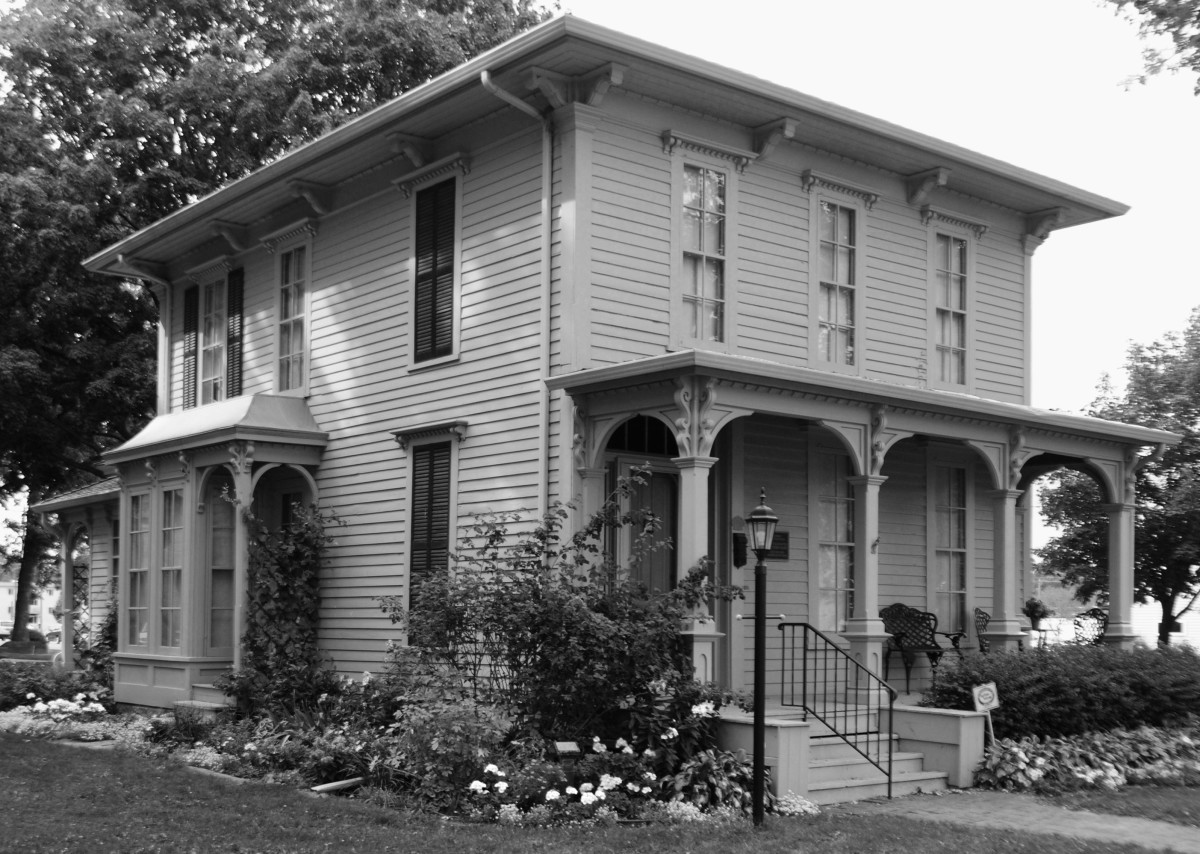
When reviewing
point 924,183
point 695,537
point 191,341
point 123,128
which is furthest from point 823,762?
A: point 123,128

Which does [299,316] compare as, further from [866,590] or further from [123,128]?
[123,128]

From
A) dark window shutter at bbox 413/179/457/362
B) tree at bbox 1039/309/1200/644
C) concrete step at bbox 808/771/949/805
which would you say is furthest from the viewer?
tree at bbox 1039/309/1200/644

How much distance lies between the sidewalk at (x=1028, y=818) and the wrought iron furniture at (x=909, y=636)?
3162 millimetres

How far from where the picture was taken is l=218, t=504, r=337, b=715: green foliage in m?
14.7

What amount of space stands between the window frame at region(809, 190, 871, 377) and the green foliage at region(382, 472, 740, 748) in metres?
3.55

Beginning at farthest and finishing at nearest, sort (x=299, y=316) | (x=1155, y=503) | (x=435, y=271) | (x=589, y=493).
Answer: (x=1155, y=503)
(x=299, y=316)
(x=435, y=271)
(x=589, y=493)

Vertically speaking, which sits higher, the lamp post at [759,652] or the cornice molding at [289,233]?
the cornice molding at [289,233]

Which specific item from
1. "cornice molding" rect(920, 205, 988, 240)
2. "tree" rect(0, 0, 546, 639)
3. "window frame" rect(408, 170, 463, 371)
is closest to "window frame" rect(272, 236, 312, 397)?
"window frame" rect(408, 170, 463, 371)

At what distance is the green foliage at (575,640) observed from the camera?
35.6 feet

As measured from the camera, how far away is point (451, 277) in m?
14.3

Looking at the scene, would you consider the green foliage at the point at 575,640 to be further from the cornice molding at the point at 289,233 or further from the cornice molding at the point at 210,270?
the cornice molding at the point at 210,270

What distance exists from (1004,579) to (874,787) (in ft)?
11.7

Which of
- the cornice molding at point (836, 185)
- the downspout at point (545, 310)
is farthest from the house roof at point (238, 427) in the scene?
the cornice molding at point (836, 185)

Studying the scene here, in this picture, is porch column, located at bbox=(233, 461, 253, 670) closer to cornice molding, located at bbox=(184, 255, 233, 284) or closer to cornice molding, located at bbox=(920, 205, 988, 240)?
cornice molding, located at bbox=(184, 255, 233, 284)
